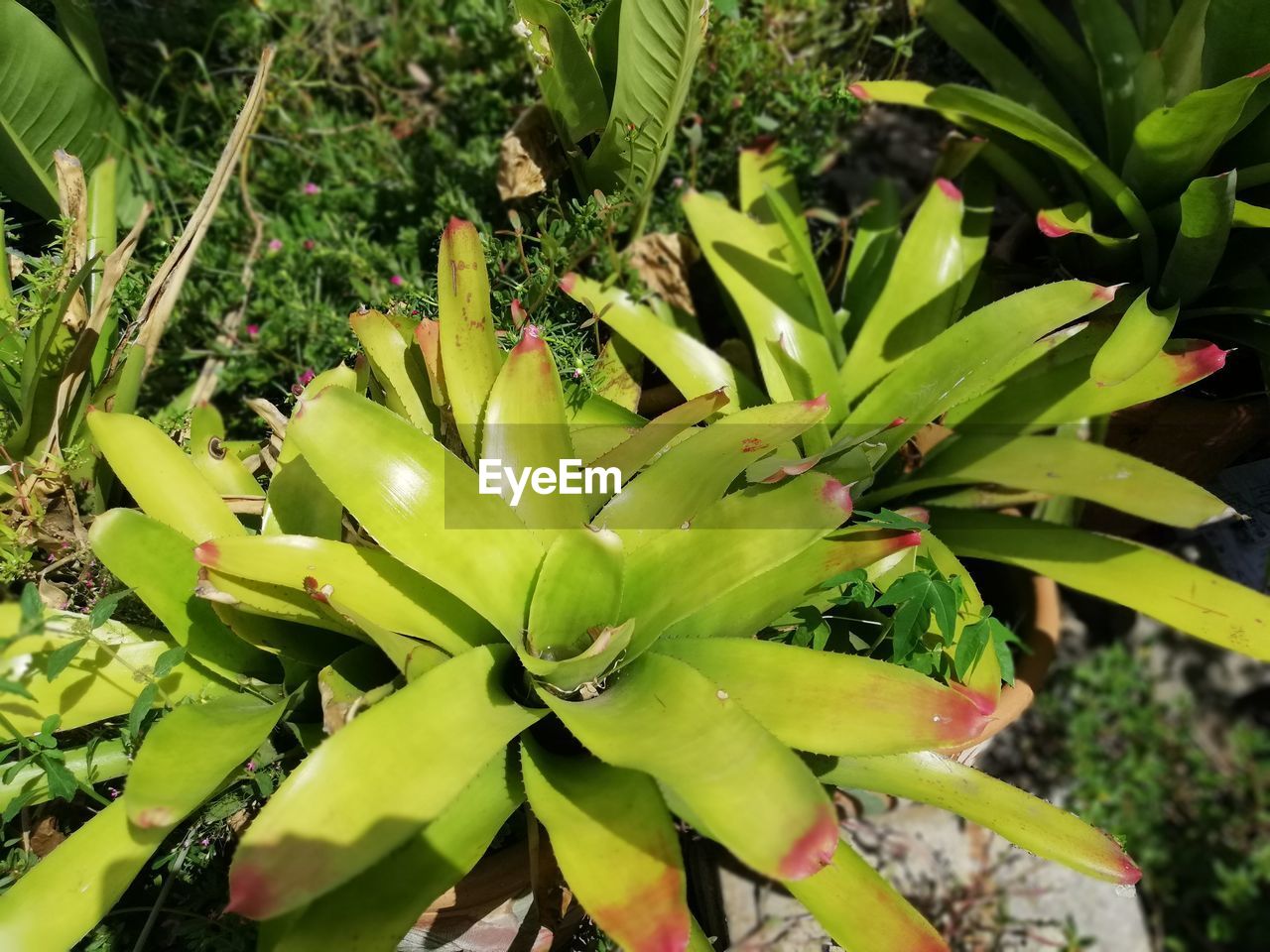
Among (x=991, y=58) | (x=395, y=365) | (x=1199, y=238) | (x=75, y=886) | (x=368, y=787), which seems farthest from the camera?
(x=991, y=58)

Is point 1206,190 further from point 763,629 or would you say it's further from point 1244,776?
point 1244,776

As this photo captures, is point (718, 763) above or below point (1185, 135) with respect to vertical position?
below

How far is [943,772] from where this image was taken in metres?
1.12

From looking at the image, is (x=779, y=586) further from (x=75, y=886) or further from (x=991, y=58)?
(x=991, y=58)

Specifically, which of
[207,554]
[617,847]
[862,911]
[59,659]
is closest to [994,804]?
[862,911]

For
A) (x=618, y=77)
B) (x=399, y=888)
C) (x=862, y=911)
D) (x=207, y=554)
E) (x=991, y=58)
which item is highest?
(x=618, y=77)

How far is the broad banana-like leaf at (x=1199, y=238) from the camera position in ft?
4.01

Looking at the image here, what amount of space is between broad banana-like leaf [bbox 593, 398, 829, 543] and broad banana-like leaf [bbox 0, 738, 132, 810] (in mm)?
669

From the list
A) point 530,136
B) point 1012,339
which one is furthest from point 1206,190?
point 530,136

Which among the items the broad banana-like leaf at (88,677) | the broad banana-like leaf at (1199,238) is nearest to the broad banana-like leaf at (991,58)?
the broad banana-like leaf at (1199,238)

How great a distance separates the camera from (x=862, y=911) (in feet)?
3.31

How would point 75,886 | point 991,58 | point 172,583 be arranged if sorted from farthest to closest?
1. point 991,58
2. point 172,583
3. point 75,886

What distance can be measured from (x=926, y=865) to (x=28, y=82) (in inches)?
86.8

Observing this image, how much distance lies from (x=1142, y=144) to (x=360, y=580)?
1313 millimetres
